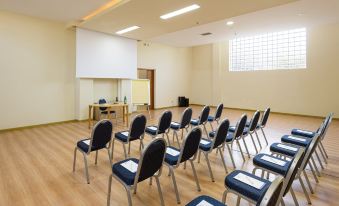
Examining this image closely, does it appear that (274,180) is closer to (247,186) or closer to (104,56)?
(247,186)

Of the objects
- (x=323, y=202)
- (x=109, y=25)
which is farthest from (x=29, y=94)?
(x=323, y=202)

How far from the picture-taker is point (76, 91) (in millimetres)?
7410

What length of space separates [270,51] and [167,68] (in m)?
5.17

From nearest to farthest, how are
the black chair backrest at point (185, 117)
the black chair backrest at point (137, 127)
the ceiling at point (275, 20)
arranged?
the black chair backrest at point (137, 127)
the black chair backrest at point (185, 117)
the ceiling at point (275, 20)

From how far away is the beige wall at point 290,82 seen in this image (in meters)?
7.96

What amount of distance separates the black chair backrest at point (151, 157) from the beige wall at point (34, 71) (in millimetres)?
5998

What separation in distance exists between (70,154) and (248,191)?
11.4 feet

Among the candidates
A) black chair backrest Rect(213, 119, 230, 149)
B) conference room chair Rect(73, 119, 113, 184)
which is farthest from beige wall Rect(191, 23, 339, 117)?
conference room chair Rect(73, 119, 113, 184)

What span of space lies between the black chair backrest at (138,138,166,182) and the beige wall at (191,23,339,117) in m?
8.72

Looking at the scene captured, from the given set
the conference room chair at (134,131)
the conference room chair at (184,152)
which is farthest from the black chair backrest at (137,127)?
the conference room chair at (184,152)

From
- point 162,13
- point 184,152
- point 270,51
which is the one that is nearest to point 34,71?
point 162,13

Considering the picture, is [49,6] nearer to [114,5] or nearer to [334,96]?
[114,5]

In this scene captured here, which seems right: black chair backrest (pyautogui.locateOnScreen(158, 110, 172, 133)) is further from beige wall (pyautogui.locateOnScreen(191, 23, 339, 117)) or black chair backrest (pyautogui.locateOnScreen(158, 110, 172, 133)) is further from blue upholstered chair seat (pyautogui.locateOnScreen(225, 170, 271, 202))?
beige wall (pyautogui.locateOnScreen(191, 23, 339, 117))

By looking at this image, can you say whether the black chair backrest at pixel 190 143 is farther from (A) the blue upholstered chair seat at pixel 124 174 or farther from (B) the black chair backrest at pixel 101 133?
(B) the black chair backrest at pixel 101 133
